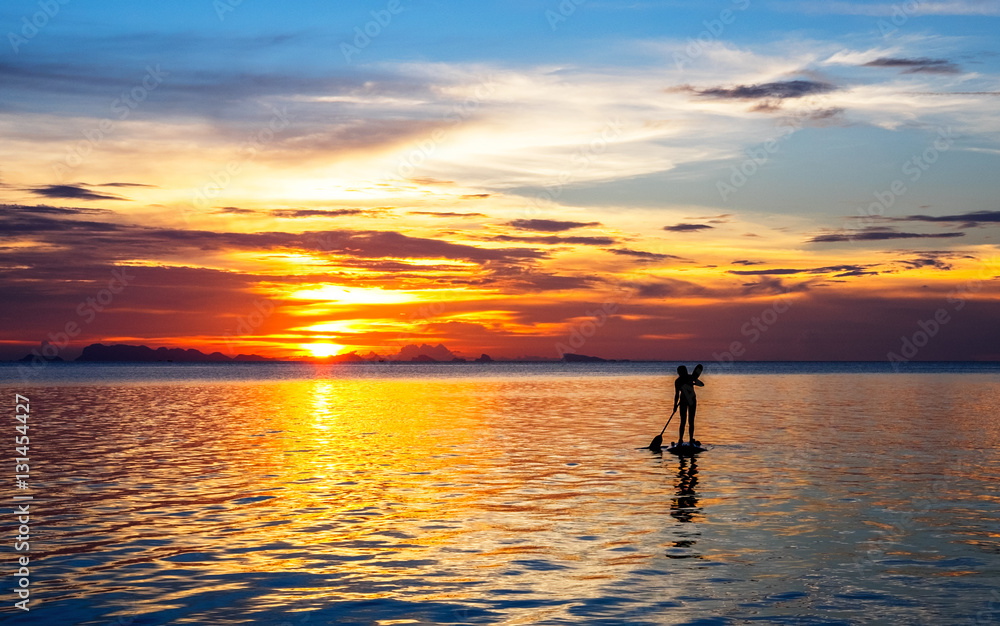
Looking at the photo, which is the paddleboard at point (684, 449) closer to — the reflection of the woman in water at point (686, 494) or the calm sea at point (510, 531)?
the calm sea at point (510, 531)

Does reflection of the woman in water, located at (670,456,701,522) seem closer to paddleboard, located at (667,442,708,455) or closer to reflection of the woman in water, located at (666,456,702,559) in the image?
reflection of the woman in water, located at (666,456,702,559)

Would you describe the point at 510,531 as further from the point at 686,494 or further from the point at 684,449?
the point at 684,449

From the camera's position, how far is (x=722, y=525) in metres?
16.5

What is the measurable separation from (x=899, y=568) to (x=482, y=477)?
12157 millimetres

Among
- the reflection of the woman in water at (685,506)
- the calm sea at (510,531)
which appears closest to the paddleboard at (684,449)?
the calm sea at (510,531)

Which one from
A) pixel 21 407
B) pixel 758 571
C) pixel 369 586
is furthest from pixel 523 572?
pixel 21 407

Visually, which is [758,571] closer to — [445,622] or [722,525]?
[722,525]

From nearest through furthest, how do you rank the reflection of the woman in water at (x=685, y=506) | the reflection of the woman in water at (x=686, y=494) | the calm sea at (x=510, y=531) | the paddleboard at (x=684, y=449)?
the calm sea at (x=510, y=531) < the reflection of the woman in water at (x=685, y=506) < the reflection of the woman in water at (x=686, y=494) < the paddleboard at (x=684, y=449)

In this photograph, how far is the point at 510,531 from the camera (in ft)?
52.6

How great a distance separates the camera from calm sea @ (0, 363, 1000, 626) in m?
11.4

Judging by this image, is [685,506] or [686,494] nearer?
[685,506]

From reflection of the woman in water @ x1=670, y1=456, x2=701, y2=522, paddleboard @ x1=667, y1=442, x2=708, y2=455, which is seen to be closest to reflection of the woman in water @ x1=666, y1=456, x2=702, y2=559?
reflection of the woman in water @ x1=670, y1=456, x2=701, y2=522

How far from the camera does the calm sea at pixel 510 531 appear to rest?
11398mm

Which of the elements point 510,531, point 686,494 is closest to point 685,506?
A: point 686,494
